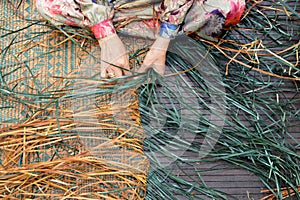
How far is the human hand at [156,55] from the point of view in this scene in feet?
4.19

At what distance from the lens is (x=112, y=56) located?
128 centimetres

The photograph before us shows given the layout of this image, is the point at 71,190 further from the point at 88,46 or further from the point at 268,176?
the point at 268,176

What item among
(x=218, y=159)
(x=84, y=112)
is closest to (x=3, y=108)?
(x=84, y=112)

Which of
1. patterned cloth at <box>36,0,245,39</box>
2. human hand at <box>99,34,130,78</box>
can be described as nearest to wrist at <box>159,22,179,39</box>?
patterned cloth at <box>36,0,245,39</box>

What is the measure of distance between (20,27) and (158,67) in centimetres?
45

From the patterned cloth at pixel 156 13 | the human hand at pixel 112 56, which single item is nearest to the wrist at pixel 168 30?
the patterned cloth at pixel 156 13

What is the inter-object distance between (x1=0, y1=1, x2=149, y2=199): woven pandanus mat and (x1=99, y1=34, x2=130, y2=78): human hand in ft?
0.09

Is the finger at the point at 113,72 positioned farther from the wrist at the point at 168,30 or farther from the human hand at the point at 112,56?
the wrist at the point at 168,30

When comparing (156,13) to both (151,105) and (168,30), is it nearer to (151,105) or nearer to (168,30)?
(168,30)

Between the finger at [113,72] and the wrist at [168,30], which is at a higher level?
the wrist at [168,30]

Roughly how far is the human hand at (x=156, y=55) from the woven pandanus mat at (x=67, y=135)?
9 centimetres

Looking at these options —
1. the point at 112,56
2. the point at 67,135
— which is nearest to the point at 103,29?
the point at 112,56

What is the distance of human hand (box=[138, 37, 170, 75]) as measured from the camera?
50.3 inches

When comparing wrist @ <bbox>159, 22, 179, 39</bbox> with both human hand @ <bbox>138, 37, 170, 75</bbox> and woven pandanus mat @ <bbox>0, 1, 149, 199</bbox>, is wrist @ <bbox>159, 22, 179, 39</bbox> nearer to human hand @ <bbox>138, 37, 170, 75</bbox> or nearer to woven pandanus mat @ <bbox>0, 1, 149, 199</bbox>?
human hand @ <bbox>138, 37, 170, 75</bbox>
